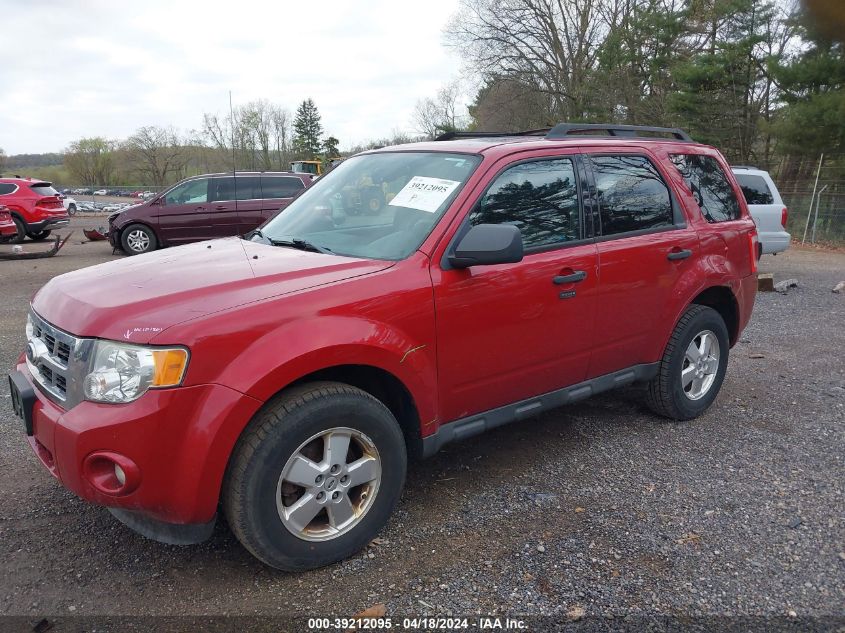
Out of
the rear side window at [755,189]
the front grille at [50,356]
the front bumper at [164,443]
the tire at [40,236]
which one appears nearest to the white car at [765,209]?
the rear side window at [755,189]

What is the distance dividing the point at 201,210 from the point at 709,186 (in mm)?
11666

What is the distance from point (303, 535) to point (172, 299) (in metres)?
1.11

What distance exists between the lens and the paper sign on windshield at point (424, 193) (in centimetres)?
321

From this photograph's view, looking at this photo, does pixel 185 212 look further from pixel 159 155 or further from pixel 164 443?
pixel 159 155

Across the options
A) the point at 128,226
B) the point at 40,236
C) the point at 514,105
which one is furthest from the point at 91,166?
the point at 128,226

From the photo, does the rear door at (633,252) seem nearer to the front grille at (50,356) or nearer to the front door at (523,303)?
the front door at (523,303)

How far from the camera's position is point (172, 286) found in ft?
8.67

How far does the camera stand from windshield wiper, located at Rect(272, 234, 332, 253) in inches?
127

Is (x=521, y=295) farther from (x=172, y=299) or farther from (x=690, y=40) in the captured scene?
(x=690, y=40)

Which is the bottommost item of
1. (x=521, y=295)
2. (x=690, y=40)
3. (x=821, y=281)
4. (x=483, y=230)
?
(x=821, y=281)

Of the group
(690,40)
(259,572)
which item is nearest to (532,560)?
(259,572)

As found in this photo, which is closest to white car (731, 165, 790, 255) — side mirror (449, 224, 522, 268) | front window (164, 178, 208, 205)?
side mirror (449, 224, 522, 268)

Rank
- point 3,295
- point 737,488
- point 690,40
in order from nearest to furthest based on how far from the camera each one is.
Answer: point 737,488 → point 3,295 → point 690,40

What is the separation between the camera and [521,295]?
325 centimetres
